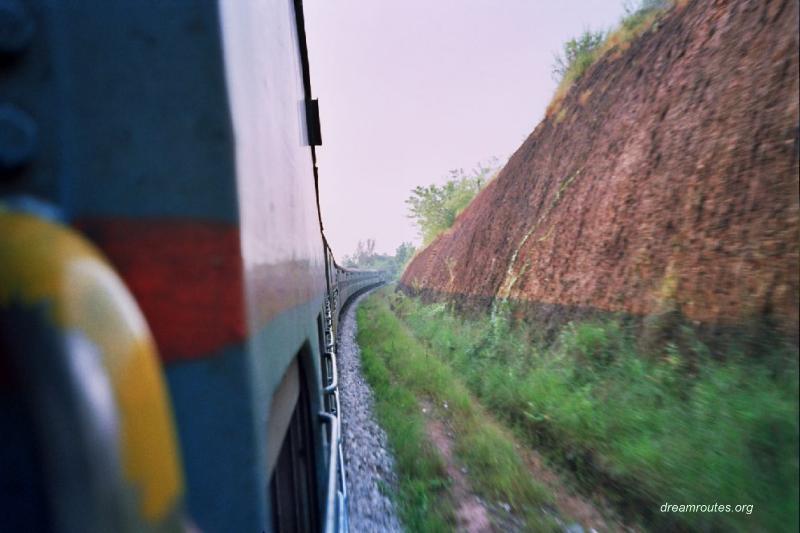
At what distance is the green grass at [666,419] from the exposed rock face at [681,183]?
545 millimetres

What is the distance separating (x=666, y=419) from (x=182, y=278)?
3804 mm

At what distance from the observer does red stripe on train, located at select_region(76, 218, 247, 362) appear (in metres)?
0.57

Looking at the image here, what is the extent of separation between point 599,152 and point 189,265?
7907 mm

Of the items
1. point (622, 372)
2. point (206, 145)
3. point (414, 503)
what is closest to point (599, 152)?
point (622, 372)

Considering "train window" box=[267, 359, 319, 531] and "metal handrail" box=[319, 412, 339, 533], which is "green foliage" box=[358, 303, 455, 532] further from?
"metal handrail" box=[319, 412, 339, 533]

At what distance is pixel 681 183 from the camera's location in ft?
15.6

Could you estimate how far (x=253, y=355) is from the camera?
63cm

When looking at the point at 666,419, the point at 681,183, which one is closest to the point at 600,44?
the point at 681,183

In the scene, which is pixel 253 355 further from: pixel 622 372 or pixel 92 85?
pixel 622 372

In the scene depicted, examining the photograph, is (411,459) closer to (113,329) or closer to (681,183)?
(113,329)

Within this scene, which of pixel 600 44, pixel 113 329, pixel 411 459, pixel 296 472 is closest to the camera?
pixel 113 329

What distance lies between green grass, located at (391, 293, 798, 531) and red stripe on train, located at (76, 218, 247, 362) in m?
3.27

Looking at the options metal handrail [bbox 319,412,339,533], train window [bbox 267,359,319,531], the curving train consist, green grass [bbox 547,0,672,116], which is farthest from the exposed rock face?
the curving train consist

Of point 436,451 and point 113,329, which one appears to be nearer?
point 113,329
